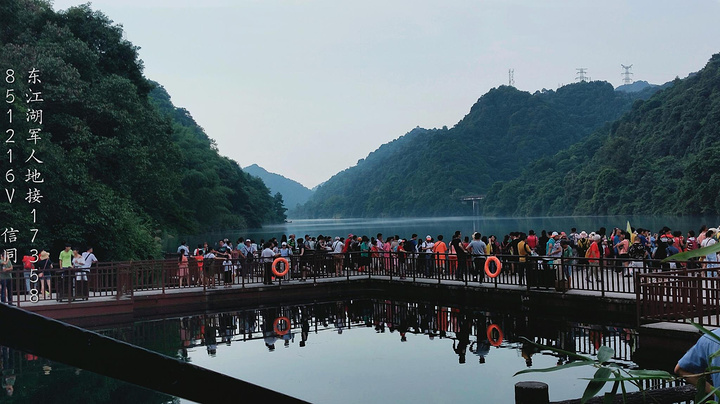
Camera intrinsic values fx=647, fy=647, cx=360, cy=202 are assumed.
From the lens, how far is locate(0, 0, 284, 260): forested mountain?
25688mm

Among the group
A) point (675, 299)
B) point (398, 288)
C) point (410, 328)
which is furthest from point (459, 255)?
point (675, 299)

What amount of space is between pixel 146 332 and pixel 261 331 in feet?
10.5

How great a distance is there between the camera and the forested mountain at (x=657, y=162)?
2977 inches

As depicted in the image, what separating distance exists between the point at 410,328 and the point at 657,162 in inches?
3234

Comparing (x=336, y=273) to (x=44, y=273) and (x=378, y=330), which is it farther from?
(x=44, y=273)

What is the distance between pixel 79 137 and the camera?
28.8 meters

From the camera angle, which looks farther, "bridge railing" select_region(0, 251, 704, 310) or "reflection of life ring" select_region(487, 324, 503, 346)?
"bridge railing" select_region(0, 251, 704, 310)

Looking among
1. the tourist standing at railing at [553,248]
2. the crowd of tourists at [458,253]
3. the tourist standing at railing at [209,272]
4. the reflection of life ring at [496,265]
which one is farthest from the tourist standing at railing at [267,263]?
the tourist standing at railing at [553,248]

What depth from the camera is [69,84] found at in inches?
1118

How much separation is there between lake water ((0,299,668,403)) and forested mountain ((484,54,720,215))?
6402 centimetres

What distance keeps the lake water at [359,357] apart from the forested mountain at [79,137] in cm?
1023

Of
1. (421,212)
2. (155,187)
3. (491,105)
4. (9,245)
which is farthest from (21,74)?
(491,105)

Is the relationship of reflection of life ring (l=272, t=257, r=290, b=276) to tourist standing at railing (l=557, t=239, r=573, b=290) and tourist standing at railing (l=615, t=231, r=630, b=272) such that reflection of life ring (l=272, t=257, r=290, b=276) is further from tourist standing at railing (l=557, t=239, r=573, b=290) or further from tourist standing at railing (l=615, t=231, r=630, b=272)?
tourist standing at railing (l=615, t=231, r=630, b=272)

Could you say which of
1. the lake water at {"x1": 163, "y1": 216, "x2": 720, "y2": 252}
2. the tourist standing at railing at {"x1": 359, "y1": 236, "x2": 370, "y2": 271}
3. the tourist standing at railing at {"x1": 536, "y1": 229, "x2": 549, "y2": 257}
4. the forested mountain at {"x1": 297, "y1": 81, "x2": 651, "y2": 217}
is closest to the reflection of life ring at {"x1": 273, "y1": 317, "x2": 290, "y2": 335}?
the tourist standing at railing at {"x1": 359, "y1": 236, "x2": 370, "y2": 271}
